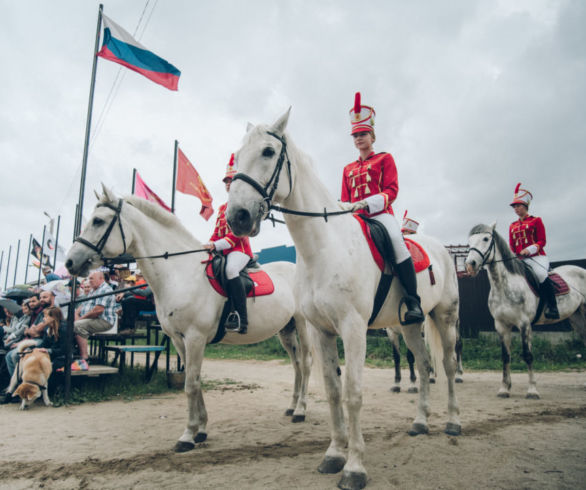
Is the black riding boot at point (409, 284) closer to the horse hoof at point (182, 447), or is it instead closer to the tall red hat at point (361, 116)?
the tall red hat at point (361, 116)

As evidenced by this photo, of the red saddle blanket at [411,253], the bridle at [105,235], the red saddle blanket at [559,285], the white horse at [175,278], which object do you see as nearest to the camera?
the red saddle blanket at [411,253]

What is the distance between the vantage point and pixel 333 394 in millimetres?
3146

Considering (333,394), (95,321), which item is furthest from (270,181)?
(95,321)

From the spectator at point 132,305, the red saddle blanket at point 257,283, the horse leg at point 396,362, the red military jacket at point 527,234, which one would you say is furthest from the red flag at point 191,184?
the red military jacket at point 527,234

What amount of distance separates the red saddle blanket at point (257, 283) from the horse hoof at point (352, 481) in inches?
94.1

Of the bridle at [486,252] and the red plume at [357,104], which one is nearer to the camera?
the red plume at [357,104]

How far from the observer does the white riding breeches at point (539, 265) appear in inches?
264

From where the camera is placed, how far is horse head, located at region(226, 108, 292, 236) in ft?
8.20

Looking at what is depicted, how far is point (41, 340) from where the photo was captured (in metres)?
6.18

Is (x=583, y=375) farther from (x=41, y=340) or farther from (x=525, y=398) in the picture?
(x=41, y=340)

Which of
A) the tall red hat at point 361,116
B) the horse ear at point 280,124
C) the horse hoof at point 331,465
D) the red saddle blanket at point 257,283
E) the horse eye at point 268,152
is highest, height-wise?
the tall red hat at point 361,116

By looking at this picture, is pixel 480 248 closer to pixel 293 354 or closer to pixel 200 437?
pixel 293 354

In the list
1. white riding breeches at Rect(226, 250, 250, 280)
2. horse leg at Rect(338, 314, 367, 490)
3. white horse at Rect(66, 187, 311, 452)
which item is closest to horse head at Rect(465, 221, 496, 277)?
white horse at Rect(66, 187, 311, 452)

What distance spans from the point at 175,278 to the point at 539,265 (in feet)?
21.1
